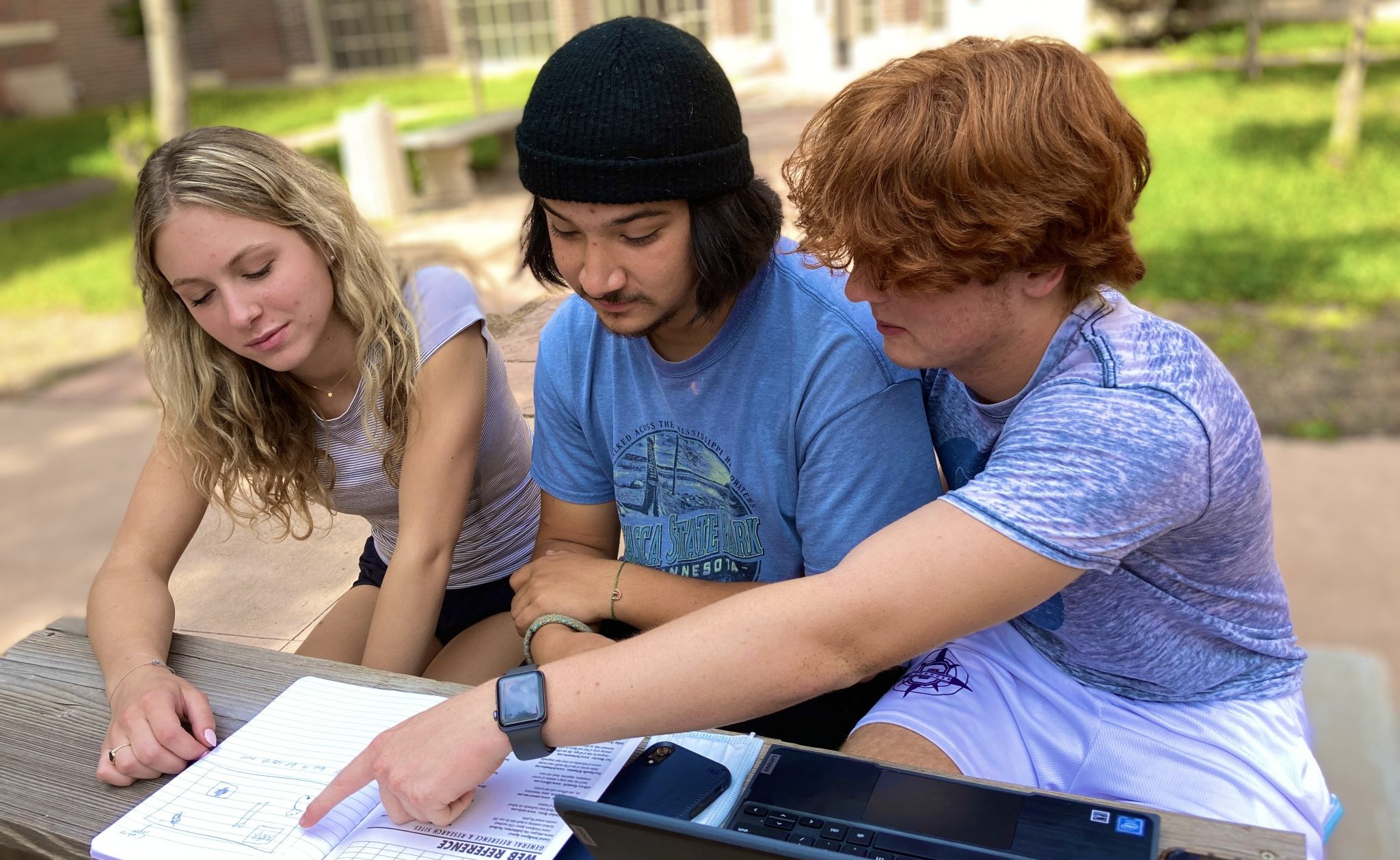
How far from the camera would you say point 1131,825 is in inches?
44.0

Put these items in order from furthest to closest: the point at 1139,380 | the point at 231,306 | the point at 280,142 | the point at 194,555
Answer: the point at 194,555 → the point at 280,142 → the point at 231,306 → the point at 1139,380

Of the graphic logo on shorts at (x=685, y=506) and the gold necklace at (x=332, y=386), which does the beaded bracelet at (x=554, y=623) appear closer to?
the graphic logo on shorts at (x=685, y=506)

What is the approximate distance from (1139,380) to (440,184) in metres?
Result: 8.75

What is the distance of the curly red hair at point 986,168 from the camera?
4.32 ft

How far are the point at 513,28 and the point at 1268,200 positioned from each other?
40.4 ft

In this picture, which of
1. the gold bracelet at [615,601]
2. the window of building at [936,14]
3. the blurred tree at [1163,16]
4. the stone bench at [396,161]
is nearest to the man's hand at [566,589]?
the gold bracelet at [615,601]

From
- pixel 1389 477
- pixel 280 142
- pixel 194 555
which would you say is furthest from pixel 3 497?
pixel 1389 477

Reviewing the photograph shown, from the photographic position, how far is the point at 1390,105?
9023 mm

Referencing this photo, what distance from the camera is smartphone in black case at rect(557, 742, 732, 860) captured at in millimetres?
1221

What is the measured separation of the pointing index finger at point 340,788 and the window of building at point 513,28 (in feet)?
53.6

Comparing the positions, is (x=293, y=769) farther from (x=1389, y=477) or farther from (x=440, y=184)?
(x=440, y=184)

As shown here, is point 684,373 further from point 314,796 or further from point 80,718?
point 80,718

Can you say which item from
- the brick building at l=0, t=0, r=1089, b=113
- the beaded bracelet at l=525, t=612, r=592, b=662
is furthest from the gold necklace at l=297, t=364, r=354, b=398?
the brick building at l=0, t=0, r=1089, b=113

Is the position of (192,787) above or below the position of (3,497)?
above
